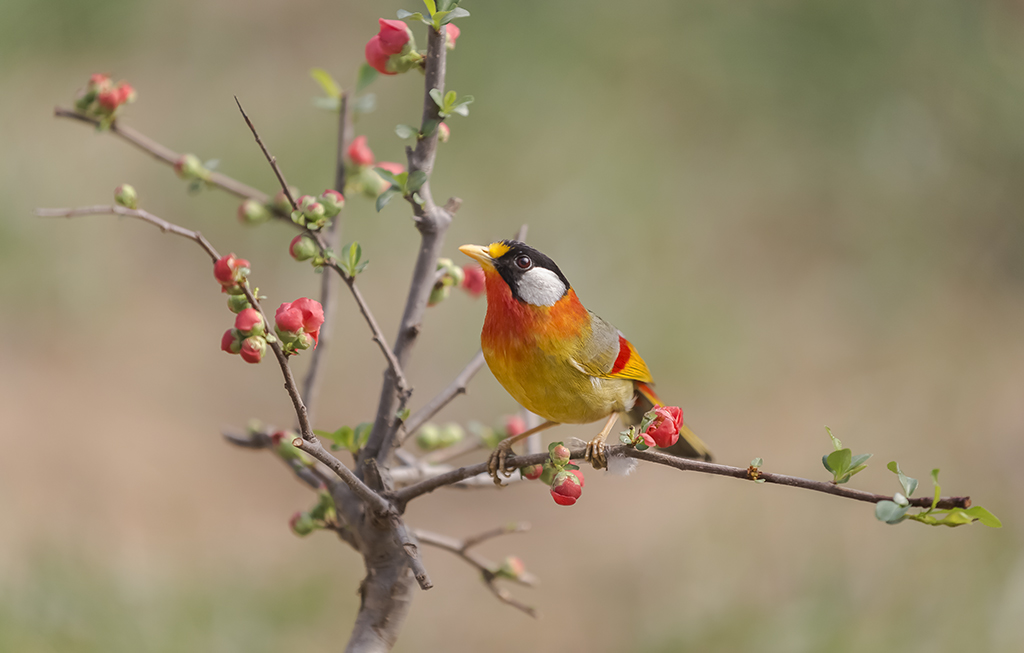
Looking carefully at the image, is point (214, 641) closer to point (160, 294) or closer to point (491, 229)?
point (160, 294)

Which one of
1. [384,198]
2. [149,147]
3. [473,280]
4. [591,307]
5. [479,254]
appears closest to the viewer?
[384,198]

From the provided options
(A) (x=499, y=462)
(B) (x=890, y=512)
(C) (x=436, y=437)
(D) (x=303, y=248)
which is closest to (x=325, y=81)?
(D) (x=303, y=248)

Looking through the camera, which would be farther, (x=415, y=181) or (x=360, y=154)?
(x=360, y=154)

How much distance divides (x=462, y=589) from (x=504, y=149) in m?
2.34

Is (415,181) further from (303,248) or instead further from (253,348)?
(253,348)

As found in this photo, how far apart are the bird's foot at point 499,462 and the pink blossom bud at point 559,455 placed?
0.24 feet

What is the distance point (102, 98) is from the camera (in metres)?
1.15

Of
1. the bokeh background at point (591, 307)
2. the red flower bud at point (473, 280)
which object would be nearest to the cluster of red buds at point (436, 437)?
the red flower bud at point (473, 280)

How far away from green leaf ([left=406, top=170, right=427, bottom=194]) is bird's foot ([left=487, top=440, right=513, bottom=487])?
0.34m

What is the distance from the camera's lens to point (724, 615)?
8.93ft

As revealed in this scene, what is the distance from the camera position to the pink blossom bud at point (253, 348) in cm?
79

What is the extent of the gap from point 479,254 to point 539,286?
0.10 m

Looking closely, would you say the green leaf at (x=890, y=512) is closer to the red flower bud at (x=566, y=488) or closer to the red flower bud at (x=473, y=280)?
the red flower bud at (x=566, y=488)

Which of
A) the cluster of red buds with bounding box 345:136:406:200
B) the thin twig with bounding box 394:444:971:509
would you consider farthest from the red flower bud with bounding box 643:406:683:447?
the cluster of red buds with bounding box 345:136:406:200
